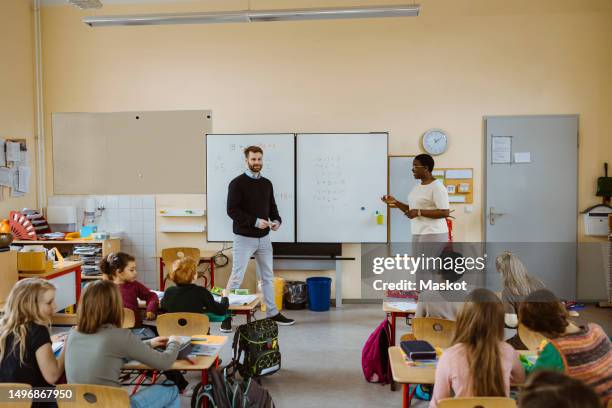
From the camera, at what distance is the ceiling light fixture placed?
509 centimetres

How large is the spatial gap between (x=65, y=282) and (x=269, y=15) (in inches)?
129

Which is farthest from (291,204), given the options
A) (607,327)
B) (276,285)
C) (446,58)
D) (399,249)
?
(607,327)

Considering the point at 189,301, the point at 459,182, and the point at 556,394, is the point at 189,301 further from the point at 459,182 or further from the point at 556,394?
the point at 459,182

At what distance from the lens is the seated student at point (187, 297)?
11.1 feet

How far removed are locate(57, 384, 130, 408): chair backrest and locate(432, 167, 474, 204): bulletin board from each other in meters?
4.81

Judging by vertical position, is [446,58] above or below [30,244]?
above

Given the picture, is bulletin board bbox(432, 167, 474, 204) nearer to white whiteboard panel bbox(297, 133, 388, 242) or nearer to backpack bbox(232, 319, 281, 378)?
white whiteboard panel bbox(297, 133, 388, 242)

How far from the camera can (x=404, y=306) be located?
350 centimetres

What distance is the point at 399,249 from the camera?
239 inches

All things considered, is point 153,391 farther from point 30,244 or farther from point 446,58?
point 446,58

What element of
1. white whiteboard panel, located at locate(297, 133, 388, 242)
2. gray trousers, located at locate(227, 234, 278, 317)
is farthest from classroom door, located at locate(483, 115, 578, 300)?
gray trousers, located at locate(227, 234, 278, 317)

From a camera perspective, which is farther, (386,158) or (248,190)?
(386,158)

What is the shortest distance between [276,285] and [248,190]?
4.76ft

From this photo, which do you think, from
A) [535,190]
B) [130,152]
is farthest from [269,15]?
[535,190]
